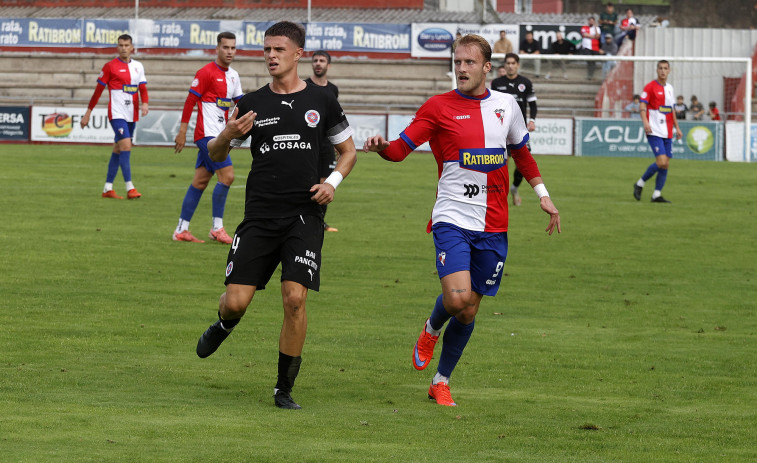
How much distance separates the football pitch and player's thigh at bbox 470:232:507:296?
68 centimetres

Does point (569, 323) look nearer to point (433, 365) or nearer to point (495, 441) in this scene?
point (433, 365)

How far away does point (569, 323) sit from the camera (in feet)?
32.4

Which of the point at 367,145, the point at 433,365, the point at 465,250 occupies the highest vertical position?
the point at 367,145

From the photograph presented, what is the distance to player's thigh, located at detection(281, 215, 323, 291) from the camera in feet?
21.9

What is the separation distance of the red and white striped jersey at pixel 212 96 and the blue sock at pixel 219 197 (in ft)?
2.28

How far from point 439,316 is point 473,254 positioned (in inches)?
17.6

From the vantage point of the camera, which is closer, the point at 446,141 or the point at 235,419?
the point at 235,419

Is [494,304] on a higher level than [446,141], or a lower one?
lower

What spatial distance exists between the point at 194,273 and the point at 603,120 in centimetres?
2366

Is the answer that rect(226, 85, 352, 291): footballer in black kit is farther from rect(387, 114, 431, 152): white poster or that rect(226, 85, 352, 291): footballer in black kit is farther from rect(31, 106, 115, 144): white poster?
rect(31, 106, 115, 144): white poster

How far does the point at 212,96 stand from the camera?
14109mm

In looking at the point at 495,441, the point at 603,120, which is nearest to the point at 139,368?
the point at 495,441

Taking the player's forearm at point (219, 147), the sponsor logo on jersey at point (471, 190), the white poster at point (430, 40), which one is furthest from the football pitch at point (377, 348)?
the white poster at point (430, 40)

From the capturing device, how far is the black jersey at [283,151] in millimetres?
6766
